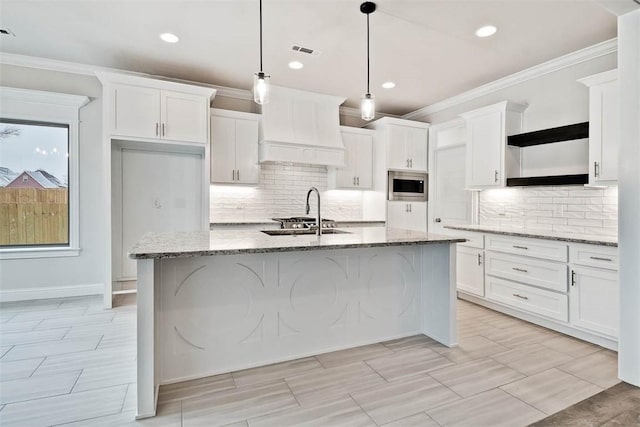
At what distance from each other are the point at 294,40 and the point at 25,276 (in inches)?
158

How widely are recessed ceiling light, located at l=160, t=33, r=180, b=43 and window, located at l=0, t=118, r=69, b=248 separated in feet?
6.03

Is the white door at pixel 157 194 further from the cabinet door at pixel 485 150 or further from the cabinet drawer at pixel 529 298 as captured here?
the cabinet drawer at pixel 529 298

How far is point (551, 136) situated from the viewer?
360 centimetres

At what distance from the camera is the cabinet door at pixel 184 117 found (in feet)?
12.6

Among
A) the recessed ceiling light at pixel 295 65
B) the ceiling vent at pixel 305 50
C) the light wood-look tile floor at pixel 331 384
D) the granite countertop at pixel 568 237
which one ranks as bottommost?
the light wood-look tile floor at pixel 331 384

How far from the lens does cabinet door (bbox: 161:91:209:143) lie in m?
3.85

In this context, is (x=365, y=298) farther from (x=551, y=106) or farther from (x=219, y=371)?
(x=551, y=106)

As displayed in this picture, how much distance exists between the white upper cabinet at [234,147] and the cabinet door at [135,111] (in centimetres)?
72

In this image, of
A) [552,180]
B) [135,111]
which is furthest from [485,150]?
[135,111]

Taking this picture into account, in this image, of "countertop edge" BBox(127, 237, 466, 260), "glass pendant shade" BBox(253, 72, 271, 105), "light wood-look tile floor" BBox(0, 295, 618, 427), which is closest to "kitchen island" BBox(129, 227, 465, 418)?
"countertop edge" BBox(127, 237, 466, 260)

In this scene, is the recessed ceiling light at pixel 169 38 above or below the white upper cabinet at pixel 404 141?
above

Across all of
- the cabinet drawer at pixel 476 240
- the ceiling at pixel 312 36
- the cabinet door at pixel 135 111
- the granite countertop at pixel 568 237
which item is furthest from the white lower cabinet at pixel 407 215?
the cabinet door at pixel 135 111

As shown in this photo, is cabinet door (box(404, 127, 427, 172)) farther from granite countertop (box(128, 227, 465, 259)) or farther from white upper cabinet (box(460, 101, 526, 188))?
granite countertop (box(128, 227, 465, 259))

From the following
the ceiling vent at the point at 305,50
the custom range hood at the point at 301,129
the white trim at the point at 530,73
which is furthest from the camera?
the custom range hood at the point at 301,129
